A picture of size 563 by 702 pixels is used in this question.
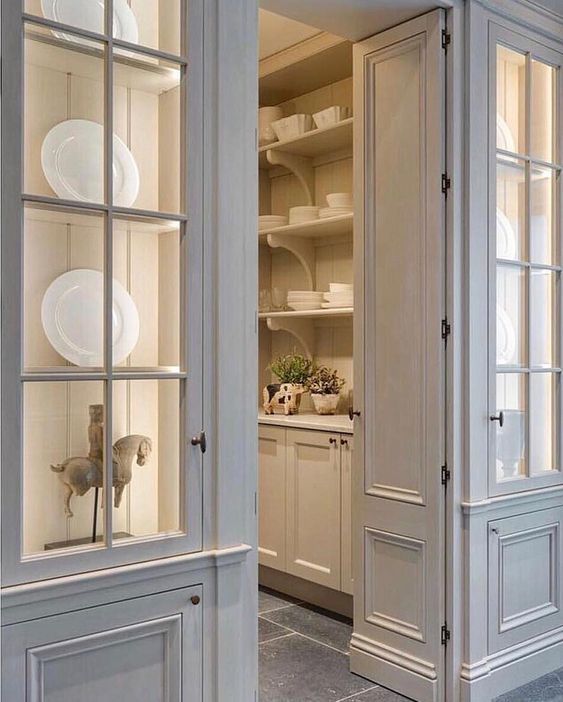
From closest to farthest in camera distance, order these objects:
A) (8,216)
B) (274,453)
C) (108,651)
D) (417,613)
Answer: (8,216)
(108,651)
(417,613)
(274,453)

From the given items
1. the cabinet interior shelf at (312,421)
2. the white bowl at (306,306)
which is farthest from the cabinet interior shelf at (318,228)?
the cabinet interior shelf at (312,421)

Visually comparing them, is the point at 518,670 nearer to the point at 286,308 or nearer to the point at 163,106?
the point at 286,308

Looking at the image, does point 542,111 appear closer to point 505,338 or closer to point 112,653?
point 505,338

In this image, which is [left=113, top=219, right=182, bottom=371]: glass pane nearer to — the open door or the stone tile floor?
the open door

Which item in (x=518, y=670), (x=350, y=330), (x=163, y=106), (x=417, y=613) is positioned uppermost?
(x=163, y=106)

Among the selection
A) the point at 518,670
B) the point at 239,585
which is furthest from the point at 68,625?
the point at 518,670

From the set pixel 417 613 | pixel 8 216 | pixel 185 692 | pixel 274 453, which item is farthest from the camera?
pixel 274 453

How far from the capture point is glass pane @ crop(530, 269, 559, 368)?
3.04 meters

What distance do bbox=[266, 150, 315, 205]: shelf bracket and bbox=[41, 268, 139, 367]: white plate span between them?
233 cm

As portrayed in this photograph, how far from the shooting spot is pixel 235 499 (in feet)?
6.80

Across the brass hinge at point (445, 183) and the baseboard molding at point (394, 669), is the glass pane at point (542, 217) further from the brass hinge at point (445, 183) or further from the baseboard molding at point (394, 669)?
the baseboard molding at point (394, 669)

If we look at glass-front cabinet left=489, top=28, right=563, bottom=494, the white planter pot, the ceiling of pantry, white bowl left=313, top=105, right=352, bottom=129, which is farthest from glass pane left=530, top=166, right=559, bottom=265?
the white planter pot

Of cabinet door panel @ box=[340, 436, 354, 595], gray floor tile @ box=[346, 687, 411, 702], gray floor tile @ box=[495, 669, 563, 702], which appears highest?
cabinet door panel @ box=[340, 436, 354, 595]

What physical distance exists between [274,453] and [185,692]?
1.89 metres
